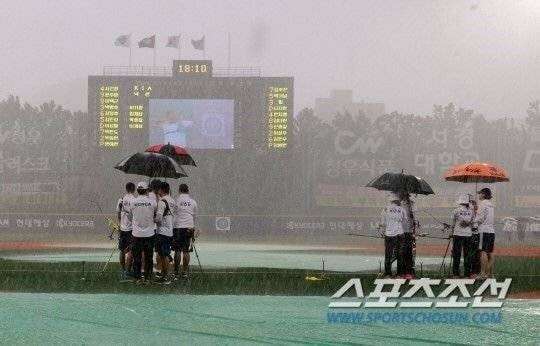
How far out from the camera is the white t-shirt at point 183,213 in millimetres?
16656

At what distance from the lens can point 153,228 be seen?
51.6 ft

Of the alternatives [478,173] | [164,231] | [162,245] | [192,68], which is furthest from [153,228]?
[192,68]

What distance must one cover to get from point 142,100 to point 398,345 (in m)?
38.5

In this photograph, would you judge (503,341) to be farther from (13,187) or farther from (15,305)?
(13,187)

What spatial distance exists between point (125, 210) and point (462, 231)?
5.97m

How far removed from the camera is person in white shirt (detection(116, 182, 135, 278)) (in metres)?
16.4

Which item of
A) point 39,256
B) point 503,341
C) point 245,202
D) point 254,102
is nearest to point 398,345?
point 503,341

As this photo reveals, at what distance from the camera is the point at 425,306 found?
12.5 meters

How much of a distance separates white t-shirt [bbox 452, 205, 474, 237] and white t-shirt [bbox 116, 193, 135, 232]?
575 cm

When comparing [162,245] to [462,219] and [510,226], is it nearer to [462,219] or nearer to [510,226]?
[462,219]

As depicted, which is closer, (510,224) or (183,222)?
(183,222)

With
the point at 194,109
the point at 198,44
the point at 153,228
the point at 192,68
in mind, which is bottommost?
the point at 153,228

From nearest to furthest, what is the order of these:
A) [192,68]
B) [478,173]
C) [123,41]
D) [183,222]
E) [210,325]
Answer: [210,325]
[183,222]
[478,173]
[192,68]
[123,41]

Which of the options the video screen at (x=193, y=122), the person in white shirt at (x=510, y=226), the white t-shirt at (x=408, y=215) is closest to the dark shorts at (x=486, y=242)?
the white t-shirt at (x=408, y=215)
